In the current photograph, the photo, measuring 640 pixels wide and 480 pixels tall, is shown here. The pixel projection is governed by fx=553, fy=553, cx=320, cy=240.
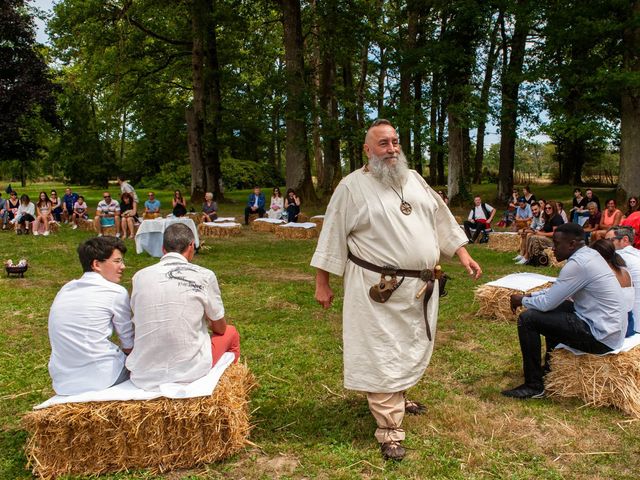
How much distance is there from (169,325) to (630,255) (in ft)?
13.8

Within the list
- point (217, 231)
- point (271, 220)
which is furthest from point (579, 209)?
point (217, 231)

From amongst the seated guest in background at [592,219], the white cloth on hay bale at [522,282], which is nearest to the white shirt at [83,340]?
the white cloth on hay bale at [522,282]

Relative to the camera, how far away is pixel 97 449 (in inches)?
138

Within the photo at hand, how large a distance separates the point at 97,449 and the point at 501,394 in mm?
3176

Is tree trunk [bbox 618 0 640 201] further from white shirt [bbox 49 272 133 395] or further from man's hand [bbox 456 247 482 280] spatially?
white shirt [bbox 49 272 133 395]

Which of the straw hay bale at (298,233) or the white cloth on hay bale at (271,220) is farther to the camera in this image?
the white cloth on hay bale at (271,220)

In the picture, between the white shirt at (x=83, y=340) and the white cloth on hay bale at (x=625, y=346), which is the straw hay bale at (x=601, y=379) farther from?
A: the white shirt at (x=83, y=340)

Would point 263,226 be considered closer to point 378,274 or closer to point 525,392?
point 525,392

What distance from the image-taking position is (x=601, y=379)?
4.41 metres

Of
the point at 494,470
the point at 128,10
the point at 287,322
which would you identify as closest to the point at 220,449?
the point at 494,470

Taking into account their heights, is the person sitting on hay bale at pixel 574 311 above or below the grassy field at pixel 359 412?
above

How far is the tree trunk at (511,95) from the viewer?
62.7 feet

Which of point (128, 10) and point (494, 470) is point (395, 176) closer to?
point (494, 470)

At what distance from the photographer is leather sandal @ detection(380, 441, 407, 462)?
3646mm
